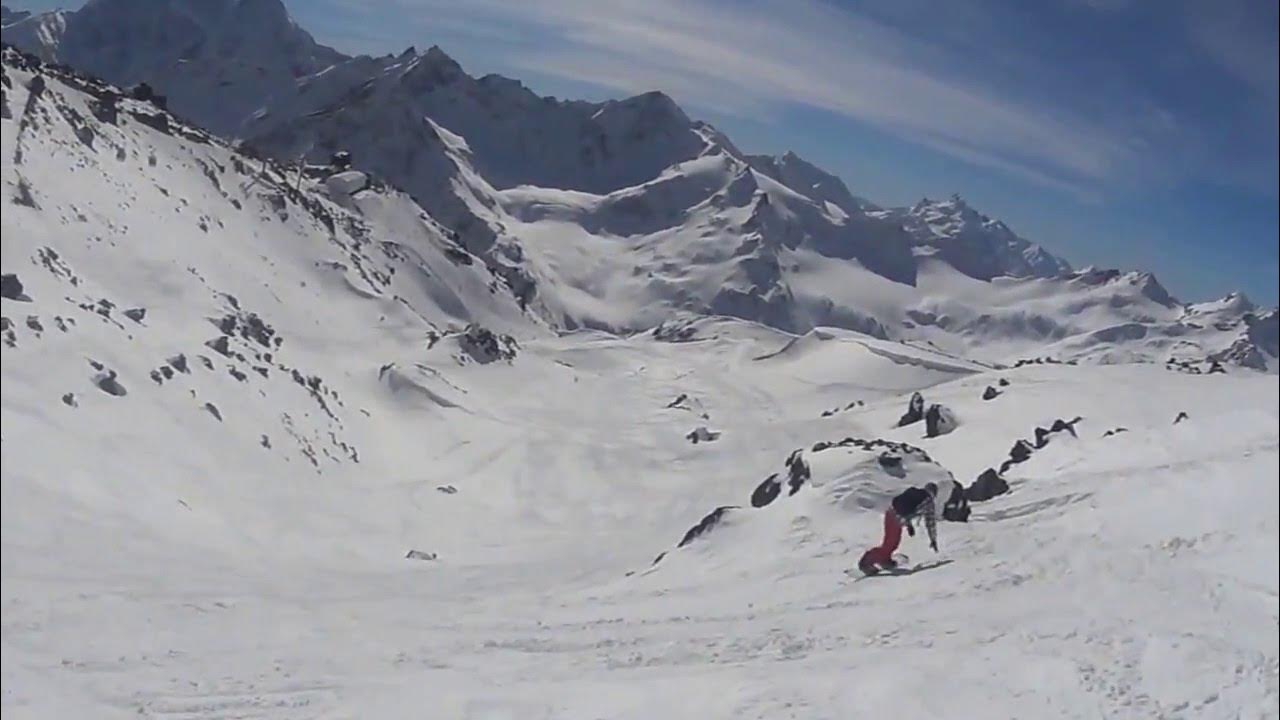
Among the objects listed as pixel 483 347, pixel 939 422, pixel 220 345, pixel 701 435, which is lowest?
pixel 220 345

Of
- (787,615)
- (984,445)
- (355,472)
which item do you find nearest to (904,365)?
(984,445)

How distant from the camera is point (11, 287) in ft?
17.6

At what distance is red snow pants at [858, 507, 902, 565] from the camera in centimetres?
1703

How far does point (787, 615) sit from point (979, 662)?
4.02 m

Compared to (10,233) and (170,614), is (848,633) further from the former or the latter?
(10,233)

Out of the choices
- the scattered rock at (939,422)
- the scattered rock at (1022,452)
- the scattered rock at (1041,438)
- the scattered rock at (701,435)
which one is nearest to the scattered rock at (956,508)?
the scattered rock at (1022,452)

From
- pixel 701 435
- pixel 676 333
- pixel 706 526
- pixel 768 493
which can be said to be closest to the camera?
pixel 706 526

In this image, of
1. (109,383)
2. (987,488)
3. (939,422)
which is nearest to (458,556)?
(987,488)

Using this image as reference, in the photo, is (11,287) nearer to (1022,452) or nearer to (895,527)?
(895,527)

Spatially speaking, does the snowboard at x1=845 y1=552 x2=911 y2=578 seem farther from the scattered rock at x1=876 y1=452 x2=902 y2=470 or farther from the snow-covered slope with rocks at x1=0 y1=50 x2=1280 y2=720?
the scattered rock at x1=876 y1=452 x2=902 y2=470

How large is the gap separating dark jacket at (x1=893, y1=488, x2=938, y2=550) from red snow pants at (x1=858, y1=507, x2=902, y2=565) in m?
0.16

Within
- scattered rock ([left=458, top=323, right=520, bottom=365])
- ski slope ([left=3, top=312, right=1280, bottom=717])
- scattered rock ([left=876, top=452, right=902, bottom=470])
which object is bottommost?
ski slope ([left=3, top=312, right=1280, bottom=717])

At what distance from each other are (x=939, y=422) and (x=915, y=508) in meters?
26.6

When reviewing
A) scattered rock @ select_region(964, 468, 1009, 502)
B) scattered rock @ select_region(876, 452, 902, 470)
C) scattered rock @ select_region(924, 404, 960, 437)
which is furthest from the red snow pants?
scattered rock @ select_region(924, 404, 960, 437)
